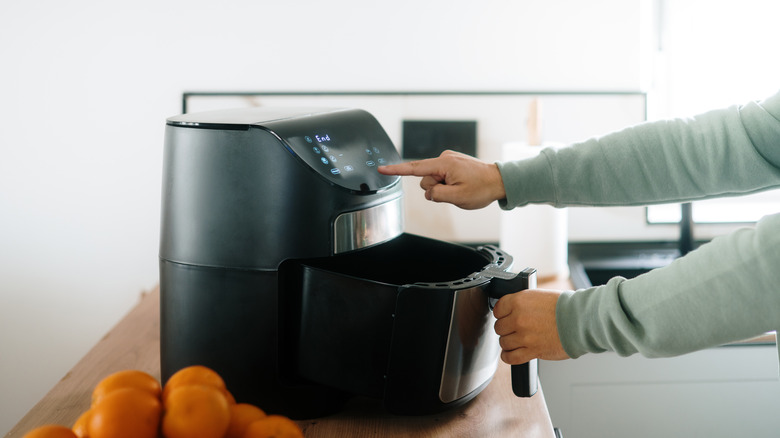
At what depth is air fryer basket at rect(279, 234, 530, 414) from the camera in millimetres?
669

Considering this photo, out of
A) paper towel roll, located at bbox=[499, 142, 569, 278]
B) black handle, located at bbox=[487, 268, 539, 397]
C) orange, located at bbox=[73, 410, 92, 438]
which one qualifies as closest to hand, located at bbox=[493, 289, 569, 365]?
black handle, located at bbox=[487, 268, 539, 397]

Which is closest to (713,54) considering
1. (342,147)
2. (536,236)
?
(536,236)

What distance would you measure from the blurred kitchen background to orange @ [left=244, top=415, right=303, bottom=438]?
1.05 m

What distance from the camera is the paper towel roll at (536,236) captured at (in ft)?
4.35

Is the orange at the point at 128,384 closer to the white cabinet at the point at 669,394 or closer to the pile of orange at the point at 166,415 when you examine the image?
the pile of orange at the point at 166,415

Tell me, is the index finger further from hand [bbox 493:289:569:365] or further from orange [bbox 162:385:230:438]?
orange [bbox 162:385:230:438]

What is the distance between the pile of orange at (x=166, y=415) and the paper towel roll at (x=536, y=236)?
863mm

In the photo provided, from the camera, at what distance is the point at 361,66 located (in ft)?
5.13

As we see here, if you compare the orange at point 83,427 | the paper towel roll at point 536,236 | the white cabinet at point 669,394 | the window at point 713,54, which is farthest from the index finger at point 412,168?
the window at point 713,54

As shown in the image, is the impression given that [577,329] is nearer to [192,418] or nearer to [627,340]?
[627,340]

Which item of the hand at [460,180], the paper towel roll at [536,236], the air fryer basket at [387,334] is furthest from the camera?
the paper towel roll at [536,236]

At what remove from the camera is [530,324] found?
0.68 meters

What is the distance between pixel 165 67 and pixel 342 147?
981mm

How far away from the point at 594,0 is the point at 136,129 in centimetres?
107
